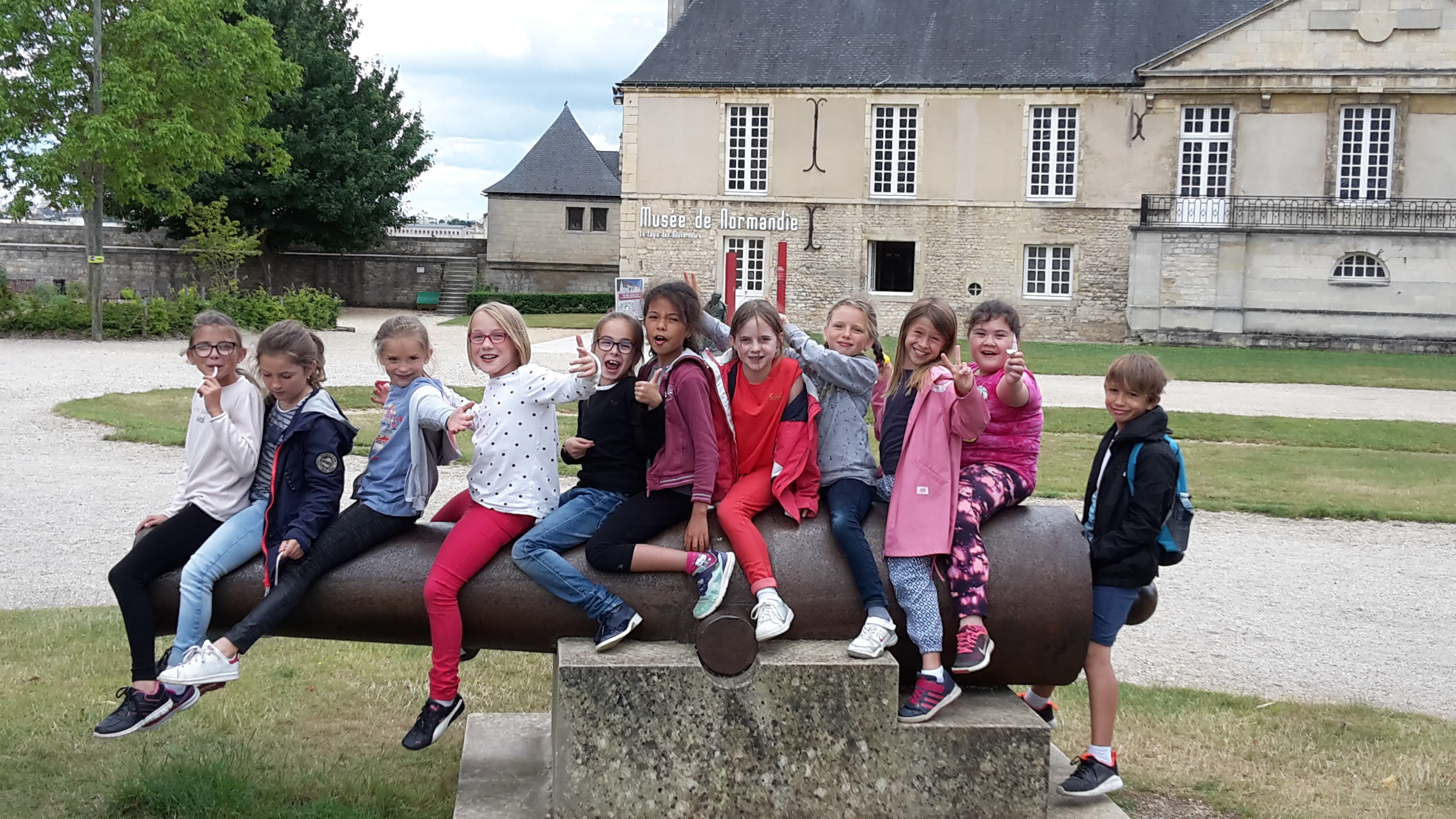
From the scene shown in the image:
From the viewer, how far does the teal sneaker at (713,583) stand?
3629 mm

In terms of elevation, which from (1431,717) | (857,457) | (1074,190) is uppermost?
(1074,190)

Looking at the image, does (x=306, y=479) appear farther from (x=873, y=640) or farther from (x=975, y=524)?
(x=975, y=524)

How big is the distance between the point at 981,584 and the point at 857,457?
0.56 m

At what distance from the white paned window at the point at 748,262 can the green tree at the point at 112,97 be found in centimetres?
1359

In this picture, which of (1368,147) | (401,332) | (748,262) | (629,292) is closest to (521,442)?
(401,332)

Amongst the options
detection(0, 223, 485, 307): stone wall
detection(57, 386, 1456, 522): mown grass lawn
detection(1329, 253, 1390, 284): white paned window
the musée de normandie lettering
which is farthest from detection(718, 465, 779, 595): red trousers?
detection(0, 223, 485, 307): stone wall

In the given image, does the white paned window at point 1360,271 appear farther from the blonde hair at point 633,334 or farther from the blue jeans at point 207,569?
the blue jeans at point 207,569

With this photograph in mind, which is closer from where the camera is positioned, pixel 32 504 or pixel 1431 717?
pixel 1431 717

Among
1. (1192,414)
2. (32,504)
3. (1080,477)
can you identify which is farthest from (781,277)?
(32,504)

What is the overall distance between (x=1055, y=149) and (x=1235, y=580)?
26.9 m

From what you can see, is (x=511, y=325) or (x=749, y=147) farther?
(x=749, y=147)

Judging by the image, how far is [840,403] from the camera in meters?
4.12

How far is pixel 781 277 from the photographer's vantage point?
65.2 feet

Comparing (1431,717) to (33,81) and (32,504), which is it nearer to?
(32,504)
